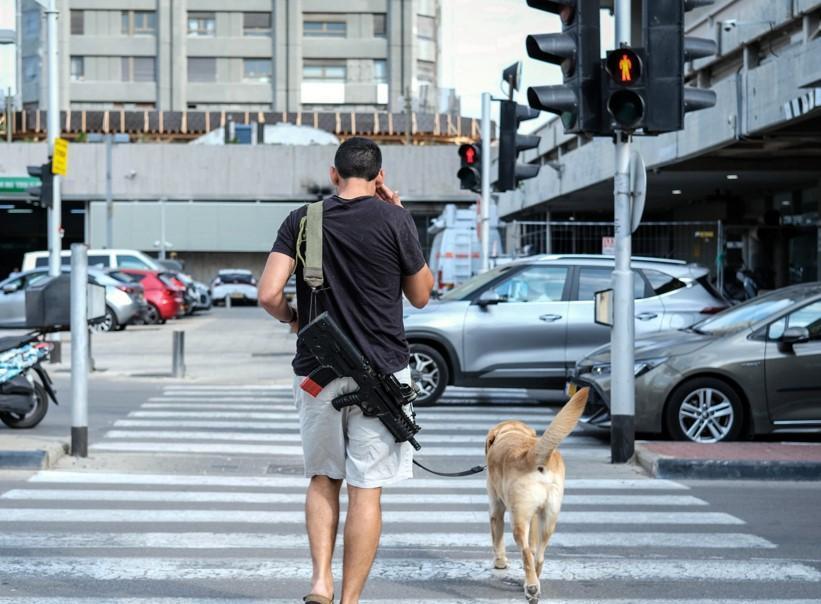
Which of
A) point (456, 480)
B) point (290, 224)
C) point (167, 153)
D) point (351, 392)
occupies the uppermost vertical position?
point (167, 153)

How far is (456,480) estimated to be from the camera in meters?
10.3

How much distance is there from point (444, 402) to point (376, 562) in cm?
939

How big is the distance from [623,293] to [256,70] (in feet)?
229

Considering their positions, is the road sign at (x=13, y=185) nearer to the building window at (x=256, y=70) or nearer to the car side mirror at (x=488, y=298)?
the building window at (x=256, y=70)

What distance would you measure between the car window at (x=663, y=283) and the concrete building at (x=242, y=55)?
2433 inches

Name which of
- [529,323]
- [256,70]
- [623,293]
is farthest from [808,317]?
[256,70]

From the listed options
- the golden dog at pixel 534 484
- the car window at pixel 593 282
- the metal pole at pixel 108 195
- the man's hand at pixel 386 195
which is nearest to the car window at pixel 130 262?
the metal pole at pixel 108 195

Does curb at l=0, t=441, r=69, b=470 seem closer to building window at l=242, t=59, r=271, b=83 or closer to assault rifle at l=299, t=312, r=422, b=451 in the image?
assault rifle at l=299, t=312, r=422, b=451

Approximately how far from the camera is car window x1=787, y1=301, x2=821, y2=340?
39.0 feet

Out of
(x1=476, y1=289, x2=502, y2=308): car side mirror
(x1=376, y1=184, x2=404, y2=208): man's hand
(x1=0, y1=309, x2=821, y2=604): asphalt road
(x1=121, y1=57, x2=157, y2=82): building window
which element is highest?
(x1=121, y1=57, x2=157, y2=82): building window

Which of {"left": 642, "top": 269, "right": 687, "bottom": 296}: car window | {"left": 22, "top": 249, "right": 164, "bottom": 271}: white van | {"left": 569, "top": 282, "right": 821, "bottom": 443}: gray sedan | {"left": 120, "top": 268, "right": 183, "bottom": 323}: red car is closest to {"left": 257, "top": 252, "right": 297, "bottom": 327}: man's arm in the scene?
{"left": 569, "top": 282, "right": 821, "bottom": 443}: gray sedan

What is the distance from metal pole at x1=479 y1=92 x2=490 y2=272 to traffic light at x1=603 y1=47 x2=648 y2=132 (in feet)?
36.8

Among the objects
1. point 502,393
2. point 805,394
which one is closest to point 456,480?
point 805,394

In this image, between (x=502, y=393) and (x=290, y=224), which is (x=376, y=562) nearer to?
(x=290, y=224)
